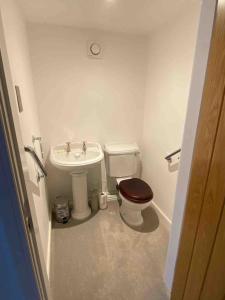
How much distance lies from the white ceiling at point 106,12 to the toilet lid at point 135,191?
1.62 meters

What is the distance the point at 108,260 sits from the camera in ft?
5.18

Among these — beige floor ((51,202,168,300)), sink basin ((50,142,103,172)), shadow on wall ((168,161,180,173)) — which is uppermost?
sink basin ((50,142,103,172))

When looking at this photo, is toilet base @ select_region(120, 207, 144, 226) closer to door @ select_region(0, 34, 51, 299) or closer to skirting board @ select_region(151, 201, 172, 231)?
skirting board @ select_region(151, 201, 172, 231)

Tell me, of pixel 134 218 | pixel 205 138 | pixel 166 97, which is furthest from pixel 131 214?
pixel 205 138

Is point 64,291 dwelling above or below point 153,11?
below

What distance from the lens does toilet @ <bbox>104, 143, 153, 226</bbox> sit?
1826 mm

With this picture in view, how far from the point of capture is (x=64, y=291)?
1.33 metres

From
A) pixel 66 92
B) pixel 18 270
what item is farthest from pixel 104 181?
pixel 18 270

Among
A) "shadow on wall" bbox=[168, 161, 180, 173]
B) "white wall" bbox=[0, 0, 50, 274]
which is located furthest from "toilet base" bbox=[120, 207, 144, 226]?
"white wall" bbox=[0, 0, 50, 274]

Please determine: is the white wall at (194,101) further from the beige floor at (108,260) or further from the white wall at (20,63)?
the white wall at (20,63)

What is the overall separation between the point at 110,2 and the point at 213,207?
1472 mm

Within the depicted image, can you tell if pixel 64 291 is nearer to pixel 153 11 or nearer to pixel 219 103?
pixel 219 103

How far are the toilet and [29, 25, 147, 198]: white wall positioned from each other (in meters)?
0.22

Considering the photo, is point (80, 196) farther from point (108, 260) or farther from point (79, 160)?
point (108, 260)
